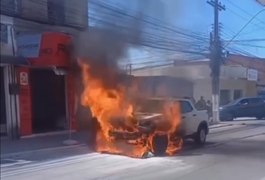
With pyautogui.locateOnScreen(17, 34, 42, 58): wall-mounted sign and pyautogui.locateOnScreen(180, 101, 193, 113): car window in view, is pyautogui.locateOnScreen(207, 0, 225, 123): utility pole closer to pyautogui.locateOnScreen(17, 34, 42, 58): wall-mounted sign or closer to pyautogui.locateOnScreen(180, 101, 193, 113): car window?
pyautogui.locateOnScreen(180, 101, 193, 113): car window

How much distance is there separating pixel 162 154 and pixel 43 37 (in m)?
4.18

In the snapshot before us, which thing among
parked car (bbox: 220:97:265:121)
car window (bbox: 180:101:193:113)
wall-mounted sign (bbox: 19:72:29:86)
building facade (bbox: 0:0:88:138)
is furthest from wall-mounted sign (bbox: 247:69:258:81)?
wall-mounted sign (bbox: 19:72:29:86)

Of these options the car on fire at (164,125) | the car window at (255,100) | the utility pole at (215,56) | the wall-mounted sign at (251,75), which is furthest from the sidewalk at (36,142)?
the wall-mounted sign at (251,75)

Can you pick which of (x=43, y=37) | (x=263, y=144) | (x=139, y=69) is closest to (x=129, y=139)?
(x=139, y=69)

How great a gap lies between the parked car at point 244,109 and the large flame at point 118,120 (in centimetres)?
1649

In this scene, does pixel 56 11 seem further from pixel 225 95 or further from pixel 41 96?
pixel 225 95

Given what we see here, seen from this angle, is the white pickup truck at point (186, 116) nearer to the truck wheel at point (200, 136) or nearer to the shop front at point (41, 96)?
the truck wheel at point (200, 136)

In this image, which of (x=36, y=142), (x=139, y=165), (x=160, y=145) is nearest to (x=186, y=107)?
(x=160, y=145)

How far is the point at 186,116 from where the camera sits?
12961 mm

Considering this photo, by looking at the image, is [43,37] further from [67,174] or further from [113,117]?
[67,174]

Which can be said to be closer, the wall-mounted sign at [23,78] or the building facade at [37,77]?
the building facade at [37,77]

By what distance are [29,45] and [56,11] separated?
2.05 meters

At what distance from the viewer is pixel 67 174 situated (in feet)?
28.1

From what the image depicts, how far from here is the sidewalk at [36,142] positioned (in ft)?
39.2
